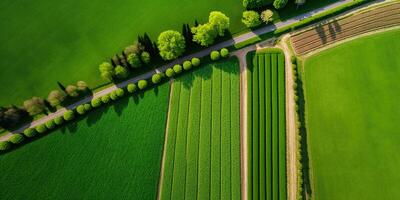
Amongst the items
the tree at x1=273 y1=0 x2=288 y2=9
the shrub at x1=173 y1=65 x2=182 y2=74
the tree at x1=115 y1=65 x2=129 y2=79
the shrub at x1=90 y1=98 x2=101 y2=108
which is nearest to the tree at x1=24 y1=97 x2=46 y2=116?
the shrub at x1=90 y1=98 x2=101 y2=108

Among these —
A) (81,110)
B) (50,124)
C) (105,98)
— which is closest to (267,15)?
(105,98)

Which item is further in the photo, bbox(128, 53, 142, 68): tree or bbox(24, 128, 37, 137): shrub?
bbox(128, 53, 142, 68): tree

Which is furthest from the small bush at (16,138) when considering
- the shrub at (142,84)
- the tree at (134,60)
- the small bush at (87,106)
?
the tree at (134,60)

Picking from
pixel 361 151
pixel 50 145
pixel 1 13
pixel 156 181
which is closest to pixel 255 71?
pixel 361 151

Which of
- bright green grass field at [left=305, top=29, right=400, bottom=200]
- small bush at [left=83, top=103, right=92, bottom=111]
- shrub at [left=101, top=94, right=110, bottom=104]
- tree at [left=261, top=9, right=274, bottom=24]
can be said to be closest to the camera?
bright green grass field at [left=305, top=29, right=400, bottom=200]

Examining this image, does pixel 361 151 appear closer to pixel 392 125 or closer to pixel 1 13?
pixel 392 125

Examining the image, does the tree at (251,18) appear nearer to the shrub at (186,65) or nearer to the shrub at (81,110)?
the shrub at (186,65)

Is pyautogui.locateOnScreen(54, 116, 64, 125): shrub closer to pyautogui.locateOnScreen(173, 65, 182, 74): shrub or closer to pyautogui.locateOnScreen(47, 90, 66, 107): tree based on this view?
pyautogui.locateOnScreen(47, 90, 66, 107): tree

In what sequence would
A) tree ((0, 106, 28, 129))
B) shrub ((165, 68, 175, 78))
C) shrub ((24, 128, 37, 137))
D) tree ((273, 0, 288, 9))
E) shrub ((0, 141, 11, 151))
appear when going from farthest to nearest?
1. tree ((273, 0, 288, 9))
2. shrub ((165, 68, 175, 78))
3. shrub ((24, 128, 37, 137))
4. tree ((0, 106, 28, 129))
5. shrub ((0, 141, 11, 151))
